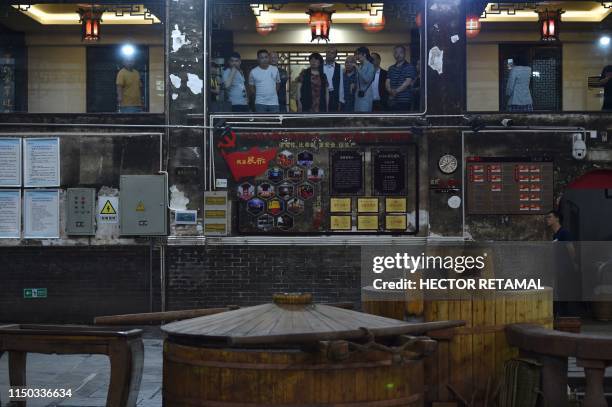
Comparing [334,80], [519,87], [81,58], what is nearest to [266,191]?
[334,80]

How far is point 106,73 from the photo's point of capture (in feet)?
58.9

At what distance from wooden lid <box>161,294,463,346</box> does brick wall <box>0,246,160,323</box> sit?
32.1ft

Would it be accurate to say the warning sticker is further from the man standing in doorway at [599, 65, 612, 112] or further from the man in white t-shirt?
the man standing in doorway at [599, 65, 612, 112]

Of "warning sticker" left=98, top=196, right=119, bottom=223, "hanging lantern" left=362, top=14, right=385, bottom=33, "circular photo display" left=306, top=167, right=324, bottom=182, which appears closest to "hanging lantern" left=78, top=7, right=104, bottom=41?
"warning sticker" left=98, top=196, right=119, bottom=223

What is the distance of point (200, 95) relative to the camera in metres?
17.0

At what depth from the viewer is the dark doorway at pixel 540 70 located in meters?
17.9

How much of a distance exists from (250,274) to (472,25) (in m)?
6.00

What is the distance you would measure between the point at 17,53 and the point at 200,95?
3.77m

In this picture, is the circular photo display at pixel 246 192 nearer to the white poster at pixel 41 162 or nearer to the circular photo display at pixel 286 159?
the circular photo display at pixel 286 159

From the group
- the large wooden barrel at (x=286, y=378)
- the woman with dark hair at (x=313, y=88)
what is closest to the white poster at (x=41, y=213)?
the woman with dark hair at (x=313, y=88)

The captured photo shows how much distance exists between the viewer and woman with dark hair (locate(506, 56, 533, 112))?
693 inches

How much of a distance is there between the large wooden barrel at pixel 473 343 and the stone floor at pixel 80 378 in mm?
3034

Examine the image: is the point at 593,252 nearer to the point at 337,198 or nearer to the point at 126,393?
the point at 337,198

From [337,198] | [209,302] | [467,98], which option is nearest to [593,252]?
[467,98]
